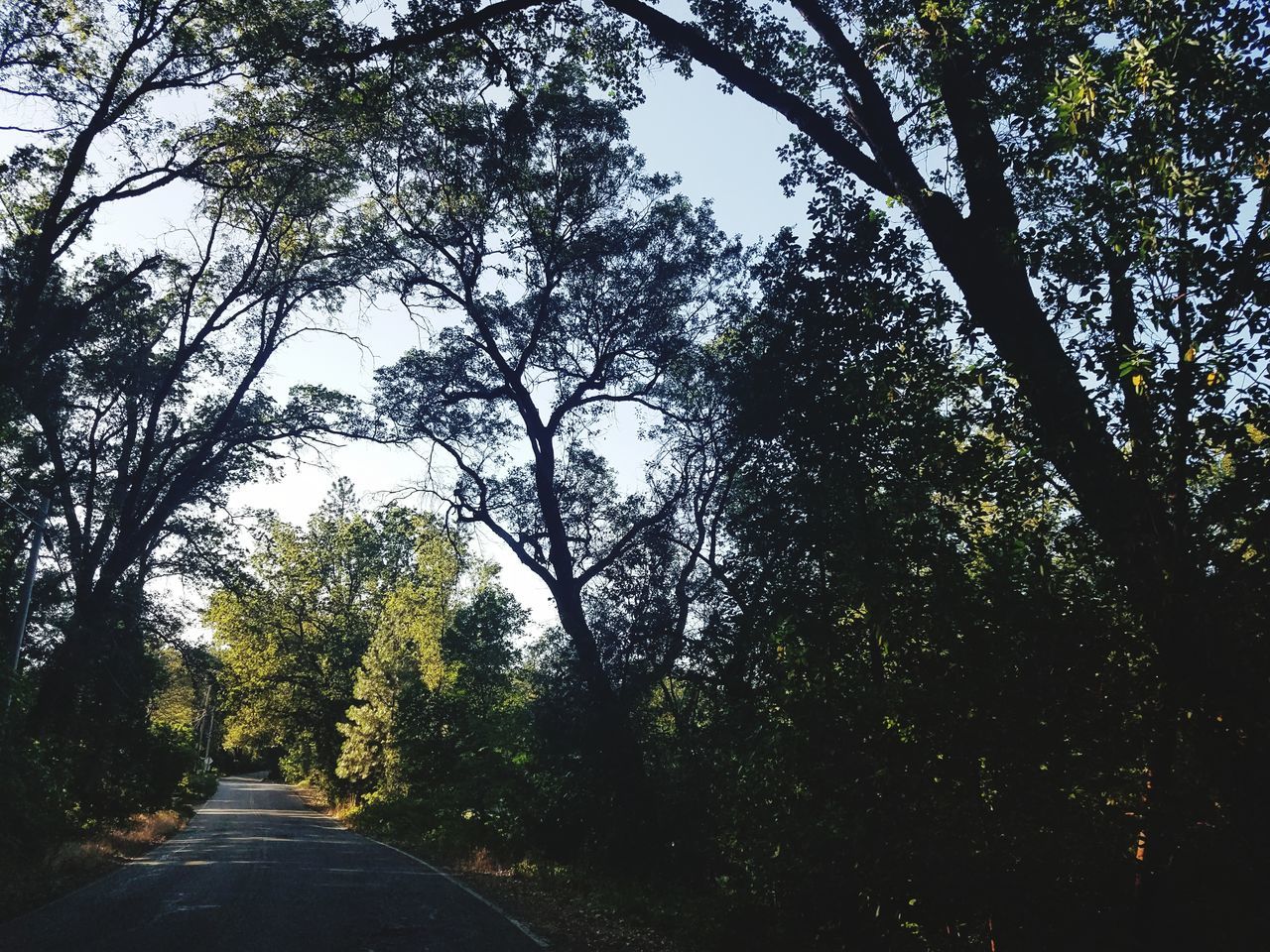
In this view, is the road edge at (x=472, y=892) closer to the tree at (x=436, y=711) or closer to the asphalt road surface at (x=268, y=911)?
the asphalt road surface at (x=268, y=911)

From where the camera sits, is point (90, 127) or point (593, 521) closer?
point (90, 127)

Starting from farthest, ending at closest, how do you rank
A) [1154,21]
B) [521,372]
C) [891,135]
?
[521,372]
[891,135]
[1154,21]

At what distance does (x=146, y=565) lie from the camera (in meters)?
24.4

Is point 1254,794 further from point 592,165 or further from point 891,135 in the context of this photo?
point 592,165

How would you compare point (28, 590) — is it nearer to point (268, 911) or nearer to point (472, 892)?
point (268, 911)

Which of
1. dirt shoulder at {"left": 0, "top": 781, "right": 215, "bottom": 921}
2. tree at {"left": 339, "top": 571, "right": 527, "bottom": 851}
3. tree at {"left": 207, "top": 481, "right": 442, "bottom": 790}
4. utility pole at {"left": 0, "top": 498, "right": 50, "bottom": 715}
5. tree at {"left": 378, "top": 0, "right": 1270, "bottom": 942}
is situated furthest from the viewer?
tree at {"left": 207, "top": 481, "right": 442, "bottom": 790}

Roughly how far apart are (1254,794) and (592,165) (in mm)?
15869

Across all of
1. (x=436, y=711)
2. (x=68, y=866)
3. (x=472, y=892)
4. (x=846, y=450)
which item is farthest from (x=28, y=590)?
(x=846, y=450)

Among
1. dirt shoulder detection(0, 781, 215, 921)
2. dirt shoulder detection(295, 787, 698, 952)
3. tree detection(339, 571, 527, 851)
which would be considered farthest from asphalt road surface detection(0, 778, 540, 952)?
tree detection(339, 571, 527, 851)

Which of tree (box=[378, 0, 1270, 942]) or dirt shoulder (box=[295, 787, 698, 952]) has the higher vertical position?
tree (box=[378, 0, 1270, 942])

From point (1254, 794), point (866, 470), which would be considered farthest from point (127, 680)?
point (1254, 794)

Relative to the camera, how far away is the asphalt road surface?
26.9 ft

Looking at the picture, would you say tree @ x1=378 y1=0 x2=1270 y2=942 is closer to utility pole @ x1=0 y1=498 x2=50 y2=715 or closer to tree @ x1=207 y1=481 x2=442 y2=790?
utility pole @ x1=0 y1=498 x2=50 y2=715

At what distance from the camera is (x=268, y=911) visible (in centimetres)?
977
